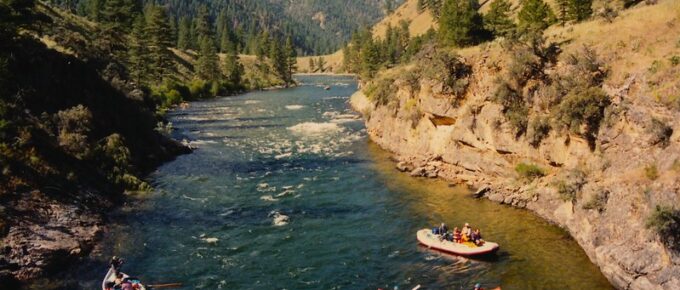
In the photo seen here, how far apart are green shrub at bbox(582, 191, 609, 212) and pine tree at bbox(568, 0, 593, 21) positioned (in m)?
32.5

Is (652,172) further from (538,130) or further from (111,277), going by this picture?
(111,277)

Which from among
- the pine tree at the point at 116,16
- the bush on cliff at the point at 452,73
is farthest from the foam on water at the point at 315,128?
the pine tree at the point at 116,16

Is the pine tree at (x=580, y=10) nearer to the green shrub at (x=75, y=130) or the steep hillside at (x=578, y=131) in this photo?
the steep hillside at (x=578, y=131)

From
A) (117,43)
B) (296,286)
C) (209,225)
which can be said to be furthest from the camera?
(117,43)

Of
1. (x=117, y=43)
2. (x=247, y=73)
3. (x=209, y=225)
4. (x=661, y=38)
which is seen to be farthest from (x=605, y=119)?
(x=247, y=73)

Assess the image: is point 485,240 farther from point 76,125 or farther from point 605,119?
point 76,125

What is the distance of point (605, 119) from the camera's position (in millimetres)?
37812

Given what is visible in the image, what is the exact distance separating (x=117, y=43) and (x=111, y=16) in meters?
14.8

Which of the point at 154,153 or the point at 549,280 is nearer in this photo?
the point at 549,280

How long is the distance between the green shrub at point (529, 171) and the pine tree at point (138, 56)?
263 ft

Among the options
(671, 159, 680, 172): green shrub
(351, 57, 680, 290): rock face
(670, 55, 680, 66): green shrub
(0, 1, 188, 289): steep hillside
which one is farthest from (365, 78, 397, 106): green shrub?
(671, 159, 680, 172): green shrub

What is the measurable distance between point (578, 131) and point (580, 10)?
1002 inches

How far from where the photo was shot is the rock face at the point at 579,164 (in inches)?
1151

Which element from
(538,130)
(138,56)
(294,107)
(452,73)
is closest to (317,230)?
(538,130)
